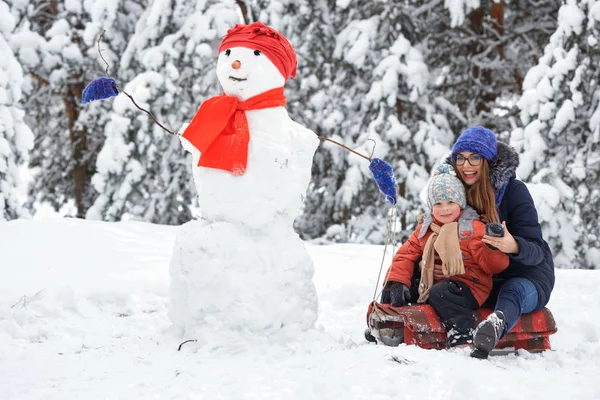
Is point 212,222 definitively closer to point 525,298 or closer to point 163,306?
point 163,306

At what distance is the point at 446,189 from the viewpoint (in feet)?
10.5

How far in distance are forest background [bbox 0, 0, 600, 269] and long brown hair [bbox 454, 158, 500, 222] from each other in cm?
360

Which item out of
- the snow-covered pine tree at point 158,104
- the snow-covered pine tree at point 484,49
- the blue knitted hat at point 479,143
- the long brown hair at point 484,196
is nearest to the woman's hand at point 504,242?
the long brown hair at point 484,196

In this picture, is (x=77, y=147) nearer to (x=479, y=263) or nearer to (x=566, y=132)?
(x=566, y=132)

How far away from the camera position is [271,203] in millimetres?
3037

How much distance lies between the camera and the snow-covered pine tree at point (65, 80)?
29.4ft

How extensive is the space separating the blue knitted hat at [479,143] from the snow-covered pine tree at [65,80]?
23.0ft

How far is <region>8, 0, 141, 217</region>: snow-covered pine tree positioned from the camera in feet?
29.4

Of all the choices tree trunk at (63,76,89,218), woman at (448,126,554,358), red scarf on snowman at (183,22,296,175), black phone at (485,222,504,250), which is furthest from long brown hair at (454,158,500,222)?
tree trunk at (63,76,89,218)

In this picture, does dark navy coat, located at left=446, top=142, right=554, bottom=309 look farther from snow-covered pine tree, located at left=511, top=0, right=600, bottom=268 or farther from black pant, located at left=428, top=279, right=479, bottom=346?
snow-covered pine tree, located at left=511, top=0, right=600, bottom=268

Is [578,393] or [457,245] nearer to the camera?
[578,393]

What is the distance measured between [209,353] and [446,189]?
1.55 m

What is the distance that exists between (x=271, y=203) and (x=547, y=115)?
15.5 ft

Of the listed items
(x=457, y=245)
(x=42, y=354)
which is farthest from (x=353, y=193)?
(x=42, y=354)
